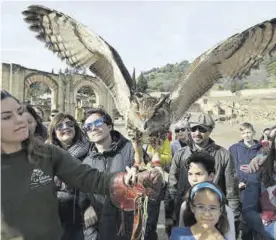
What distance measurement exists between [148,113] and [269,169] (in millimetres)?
992

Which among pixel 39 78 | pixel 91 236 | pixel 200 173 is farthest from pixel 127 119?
pixel 39 78

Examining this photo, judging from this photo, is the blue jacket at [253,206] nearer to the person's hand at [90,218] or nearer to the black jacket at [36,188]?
the person's hand at [90,218]

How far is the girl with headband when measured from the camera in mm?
2502

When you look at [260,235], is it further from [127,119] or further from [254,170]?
[127,119]

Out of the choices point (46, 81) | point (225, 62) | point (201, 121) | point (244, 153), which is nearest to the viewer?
point (201, 121)

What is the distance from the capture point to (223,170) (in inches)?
126

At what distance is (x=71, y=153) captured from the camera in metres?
3.30

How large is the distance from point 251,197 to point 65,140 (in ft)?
5.27

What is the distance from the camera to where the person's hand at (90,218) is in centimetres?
307

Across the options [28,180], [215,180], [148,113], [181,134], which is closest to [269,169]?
[215,180]

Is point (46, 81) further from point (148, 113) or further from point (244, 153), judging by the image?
point (148, 113)

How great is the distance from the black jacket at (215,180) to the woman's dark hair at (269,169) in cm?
26

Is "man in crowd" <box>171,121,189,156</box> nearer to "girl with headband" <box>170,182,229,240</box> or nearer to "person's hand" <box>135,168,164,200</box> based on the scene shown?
"girl with headband" <box>170,182,229,240</box>

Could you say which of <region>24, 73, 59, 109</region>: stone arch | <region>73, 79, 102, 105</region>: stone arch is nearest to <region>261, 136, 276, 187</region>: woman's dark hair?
<region>24, 73, 59, 109</region>: stone arch
